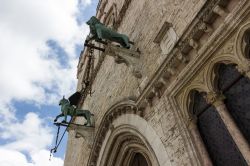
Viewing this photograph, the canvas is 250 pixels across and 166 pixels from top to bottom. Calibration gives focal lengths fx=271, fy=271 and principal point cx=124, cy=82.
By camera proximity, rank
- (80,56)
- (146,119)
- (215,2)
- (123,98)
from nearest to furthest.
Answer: (215,2) → (146,119) → (123,98) → (80,56)

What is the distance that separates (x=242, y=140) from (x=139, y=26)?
3.75 meters

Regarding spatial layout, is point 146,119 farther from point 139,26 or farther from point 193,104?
point 139,26

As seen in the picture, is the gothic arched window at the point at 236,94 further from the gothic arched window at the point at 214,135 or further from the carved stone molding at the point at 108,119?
the carved stone molding at the point at 108,119

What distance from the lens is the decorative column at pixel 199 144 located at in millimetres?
3404

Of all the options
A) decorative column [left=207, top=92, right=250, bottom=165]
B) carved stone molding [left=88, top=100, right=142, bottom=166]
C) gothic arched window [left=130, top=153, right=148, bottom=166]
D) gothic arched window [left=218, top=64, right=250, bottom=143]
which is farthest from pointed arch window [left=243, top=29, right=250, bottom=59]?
gothic arched window [left=130, top=153, right=148, bottom=166]

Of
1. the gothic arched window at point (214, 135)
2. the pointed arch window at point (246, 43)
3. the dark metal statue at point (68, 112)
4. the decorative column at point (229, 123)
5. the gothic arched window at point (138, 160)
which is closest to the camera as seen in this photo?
the decorative column at point (229, 123)

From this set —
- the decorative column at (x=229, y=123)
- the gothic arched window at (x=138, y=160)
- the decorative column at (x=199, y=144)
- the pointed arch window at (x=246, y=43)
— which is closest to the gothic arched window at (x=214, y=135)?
the decorative column at (x=199, y=144)

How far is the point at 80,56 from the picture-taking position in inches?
493

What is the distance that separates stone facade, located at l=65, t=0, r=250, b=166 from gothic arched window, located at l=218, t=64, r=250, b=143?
98mm

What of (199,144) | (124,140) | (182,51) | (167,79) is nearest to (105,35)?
(167,79)

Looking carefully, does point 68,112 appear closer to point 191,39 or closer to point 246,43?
point 191,39

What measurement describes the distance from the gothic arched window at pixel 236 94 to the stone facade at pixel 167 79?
0.10 metres

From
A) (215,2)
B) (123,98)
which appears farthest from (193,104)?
(123,98)

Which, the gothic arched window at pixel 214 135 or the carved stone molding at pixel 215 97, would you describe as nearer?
the gothic arched window at pixel 214 135
